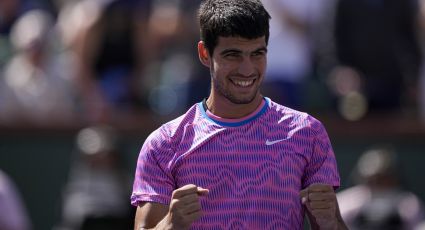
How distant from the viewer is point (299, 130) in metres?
4.75

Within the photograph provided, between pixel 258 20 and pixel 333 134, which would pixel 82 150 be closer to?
pixel 333 134

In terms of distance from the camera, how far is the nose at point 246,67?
4.71 metres

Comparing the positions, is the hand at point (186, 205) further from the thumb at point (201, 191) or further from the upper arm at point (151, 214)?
the upper arm at point (151, 214)

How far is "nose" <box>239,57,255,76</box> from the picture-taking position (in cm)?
471

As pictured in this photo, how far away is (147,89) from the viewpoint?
10602 mm

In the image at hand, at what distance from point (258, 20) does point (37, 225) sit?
6177mm

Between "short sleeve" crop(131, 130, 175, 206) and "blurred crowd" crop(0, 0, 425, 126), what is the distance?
5.17m

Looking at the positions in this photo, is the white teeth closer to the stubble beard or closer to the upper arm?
the stubble beard

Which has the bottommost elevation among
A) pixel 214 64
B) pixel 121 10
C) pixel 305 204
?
pixel 305 204

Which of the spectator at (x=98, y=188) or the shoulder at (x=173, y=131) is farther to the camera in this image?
the spectator at (x=98, y=188)

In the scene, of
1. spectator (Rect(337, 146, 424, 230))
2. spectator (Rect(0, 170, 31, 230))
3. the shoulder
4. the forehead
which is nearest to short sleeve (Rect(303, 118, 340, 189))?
the forehead

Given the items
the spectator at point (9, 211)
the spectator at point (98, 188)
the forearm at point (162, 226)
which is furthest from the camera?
the spectator at point (98, 188)

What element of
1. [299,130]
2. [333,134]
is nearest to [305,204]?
[299,130]

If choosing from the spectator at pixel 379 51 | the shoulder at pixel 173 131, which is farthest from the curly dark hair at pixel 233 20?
the spectator at pixel 379 51
